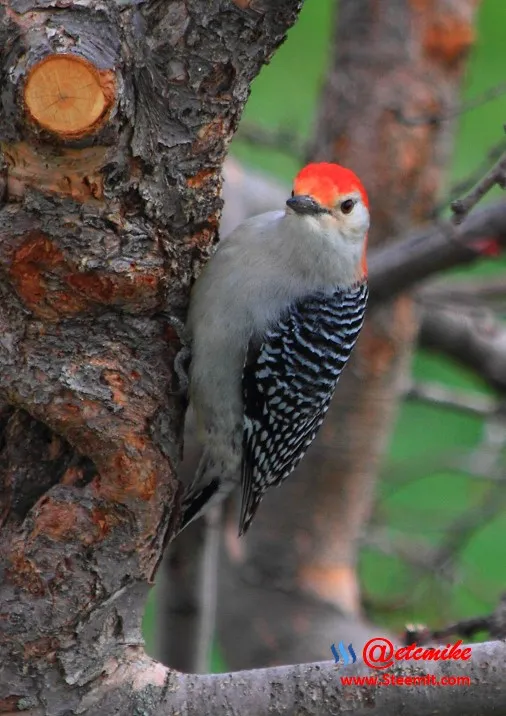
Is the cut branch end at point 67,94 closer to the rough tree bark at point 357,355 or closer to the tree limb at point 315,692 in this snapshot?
the tree limb at point 315,692

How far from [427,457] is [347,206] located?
2164 millimetres

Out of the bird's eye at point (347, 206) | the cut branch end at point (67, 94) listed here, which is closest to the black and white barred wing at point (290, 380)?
the bird's eye at point (347, 206)

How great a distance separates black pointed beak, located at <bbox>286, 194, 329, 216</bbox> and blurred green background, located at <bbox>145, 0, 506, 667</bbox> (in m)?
0.76

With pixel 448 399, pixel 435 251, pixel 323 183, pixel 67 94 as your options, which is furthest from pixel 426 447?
pixel 67 94

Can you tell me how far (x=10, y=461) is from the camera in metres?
2.67

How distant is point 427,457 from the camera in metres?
5.09

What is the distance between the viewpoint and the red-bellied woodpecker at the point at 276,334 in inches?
124

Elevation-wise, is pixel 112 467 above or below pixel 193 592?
above

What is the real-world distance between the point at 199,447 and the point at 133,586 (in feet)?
2.65

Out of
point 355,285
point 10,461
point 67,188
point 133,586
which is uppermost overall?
point 67,188

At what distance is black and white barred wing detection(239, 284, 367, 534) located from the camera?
10.6 feet

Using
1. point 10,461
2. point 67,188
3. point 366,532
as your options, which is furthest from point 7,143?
point 366,532

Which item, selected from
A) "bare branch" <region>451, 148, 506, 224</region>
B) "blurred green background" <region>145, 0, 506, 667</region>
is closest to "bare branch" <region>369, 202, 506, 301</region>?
"blurred green background" <region>145, 0, 506, 667</region>

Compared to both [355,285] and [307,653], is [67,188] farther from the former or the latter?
[307,653]
